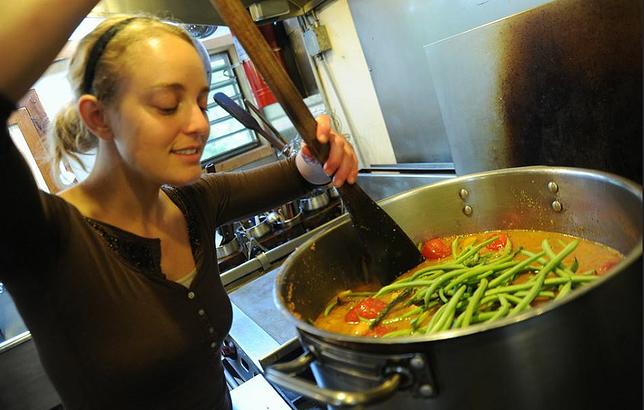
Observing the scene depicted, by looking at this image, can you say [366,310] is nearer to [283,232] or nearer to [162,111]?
[162,111]

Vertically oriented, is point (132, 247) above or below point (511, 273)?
above

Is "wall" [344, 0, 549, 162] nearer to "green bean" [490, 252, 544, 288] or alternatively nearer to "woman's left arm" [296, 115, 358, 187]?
"woman's left arm" [296, 115, 358, 187]

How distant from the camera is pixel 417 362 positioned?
1.79 ft

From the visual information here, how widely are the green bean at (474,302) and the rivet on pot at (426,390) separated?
192 millimetres

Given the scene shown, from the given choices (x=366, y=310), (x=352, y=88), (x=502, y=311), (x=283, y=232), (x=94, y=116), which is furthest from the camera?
(x=352, y=88)

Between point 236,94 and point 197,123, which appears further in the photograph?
point 236,94

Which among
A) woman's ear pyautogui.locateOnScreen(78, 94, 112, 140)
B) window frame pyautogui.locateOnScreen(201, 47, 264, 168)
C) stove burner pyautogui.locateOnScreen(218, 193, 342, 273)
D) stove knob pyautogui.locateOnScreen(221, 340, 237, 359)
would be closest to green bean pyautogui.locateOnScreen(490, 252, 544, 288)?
woman's ear pyautogui.locateOnScreen(78, 94, 112, 140)

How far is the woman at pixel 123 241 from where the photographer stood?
775 millimetres

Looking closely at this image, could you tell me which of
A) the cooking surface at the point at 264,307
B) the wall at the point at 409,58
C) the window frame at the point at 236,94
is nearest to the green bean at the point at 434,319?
the cooking surface at the point at 264,307

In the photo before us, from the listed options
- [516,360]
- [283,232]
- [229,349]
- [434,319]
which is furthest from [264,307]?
[516,360]

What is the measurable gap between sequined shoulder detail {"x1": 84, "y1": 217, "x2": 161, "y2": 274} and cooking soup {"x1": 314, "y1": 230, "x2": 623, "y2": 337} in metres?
0.39

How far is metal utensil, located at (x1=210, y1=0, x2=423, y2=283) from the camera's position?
84 centimetres

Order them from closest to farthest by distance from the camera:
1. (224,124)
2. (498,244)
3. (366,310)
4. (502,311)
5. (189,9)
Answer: (502,311) < (366,310) < (498,244) < (189,9) < (224,124)

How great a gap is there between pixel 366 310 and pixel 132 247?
0.50m
